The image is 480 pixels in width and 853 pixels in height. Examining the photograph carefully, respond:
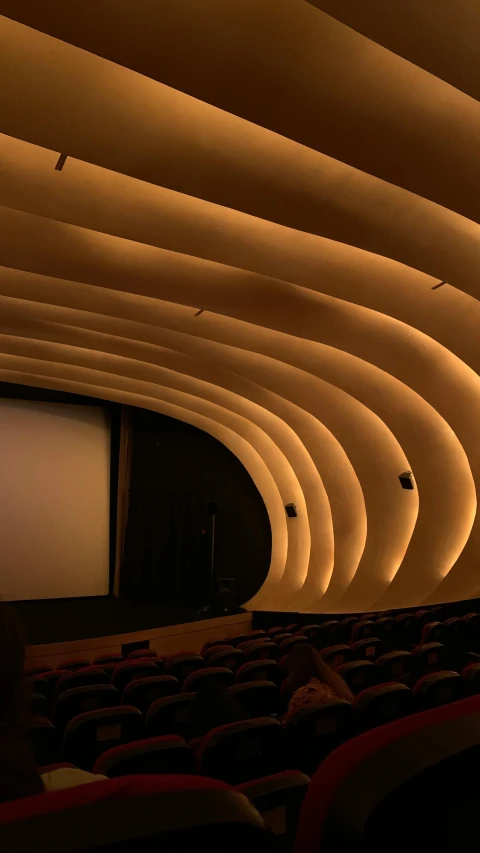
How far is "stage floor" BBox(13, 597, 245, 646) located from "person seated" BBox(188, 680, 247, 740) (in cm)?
782

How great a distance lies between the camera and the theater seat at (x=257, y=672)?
602 cm

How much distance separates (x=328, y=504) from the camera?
15.3 metres

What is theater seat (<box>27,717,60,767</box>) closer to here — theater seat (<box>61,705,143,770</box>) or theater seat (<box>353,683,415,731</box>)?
theater seat (<box>61,705,143,770</box>)

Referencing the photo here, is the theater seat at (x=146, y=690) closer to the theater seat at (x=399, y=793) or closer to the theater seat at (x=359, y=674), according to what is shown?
the theater seat at (x=359, y=674)

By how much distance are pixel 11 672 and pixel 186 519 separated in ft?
54.6

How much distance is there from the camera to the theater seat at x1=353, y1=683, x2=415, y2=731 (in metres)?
3.61

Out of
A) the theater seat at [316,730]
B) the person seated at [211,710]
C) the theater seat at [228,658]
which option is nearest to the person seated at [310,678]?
the person seated at [211,710]

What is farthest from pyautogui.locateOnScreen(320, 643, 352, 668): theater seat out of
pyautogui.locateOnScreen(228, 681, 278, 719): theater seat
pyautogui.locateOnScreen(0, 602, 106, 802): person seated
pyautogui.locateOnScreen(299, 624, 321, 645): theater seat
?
pyautogui.locateOnScreen(0, 602, 106, 802): person seated

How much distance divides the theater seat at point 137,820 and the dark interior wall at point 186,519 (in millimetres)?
16697

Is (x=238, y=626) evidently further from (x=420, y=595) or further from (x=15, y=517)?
(x=15, y=517)

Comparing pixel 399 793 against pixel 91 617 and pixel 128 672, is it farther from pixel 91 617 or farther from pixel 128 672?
pixel 91 617

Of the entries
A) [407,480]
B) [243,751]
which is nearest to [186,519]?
[407,480]

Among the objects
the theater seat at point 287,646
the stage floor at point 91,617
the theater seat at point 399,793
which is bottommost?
the stage floor at point 91,617

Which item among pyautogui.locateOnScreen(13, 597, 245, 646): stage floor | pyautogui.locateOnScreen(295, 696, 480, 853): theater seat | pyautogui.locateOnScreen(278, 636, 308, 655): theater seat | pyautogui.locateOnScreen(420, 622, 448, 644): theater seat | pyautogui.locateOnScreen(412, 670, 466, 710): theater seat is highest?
pyautogui.locateOnScreen(295, 696, 480, 853): theater seat
